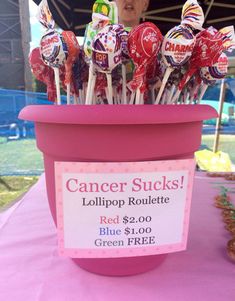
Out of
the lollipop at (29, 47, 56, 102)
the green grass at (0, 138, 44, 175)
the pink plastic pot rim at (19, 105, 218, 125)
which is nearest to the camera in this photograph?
the pink plastic pot rim at (19, 105, 218, 125)

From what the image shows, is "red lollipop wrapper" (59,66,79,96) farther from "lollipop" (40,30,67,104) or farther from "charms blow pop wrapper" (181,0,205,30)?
"charms blow pop wrapper" (181,0,205,30)

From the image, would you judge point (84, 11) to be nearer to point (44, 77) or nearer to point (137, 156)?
point (44, 77)

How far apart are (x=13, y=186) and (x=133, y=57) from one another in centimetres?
271

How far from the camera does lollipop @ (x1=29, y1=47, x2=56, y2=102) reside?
15.2 inches

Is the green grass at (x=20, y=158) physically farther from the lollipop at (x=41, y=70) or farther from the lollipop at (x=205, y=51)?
the lollipop at (x=205, y=51)

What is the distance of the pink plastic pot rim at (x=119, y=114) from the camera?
0.28 m

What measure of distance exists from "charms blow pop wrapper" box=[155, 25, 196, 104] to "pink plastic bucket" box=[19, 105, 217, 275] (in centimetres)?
5

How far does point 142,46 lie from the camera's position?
29 cm

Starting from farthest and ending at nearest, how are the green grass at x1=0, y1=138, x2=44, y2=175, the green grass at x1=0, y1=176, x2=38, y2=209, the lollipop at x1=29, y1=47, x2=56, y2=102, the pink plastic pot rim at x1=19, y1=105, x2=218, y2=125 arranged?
the green grass at x1=0, y1=138, x2=44, y2=175
the green grass at x1=0, y1=176, x2=38, y2=209
the lollipop at x1=29, y1=47, x2=56, y2=102
the pink plastic pot rim at x1=19, y1=105, x2=218, y2=125

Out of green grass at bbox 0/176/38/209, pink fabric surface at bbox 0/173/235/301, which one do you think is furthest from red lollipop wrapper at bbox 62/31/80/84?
green grass at bbox 0/176/38/209

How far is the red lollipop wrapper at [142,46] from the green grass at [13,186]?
221cm

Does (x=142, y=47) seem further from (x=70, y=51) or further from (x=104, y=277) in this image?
(x=104, y=277)

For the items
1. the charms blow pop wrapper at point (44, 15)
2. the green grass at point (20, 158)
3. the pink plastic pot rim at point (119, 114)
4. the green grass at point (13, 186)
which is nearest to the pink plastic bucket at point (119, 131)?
the pink plastic pot rim at point (119, 114)

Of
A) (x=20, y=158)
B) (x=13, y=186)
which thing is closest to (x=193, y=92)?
(x=13, y=186)
